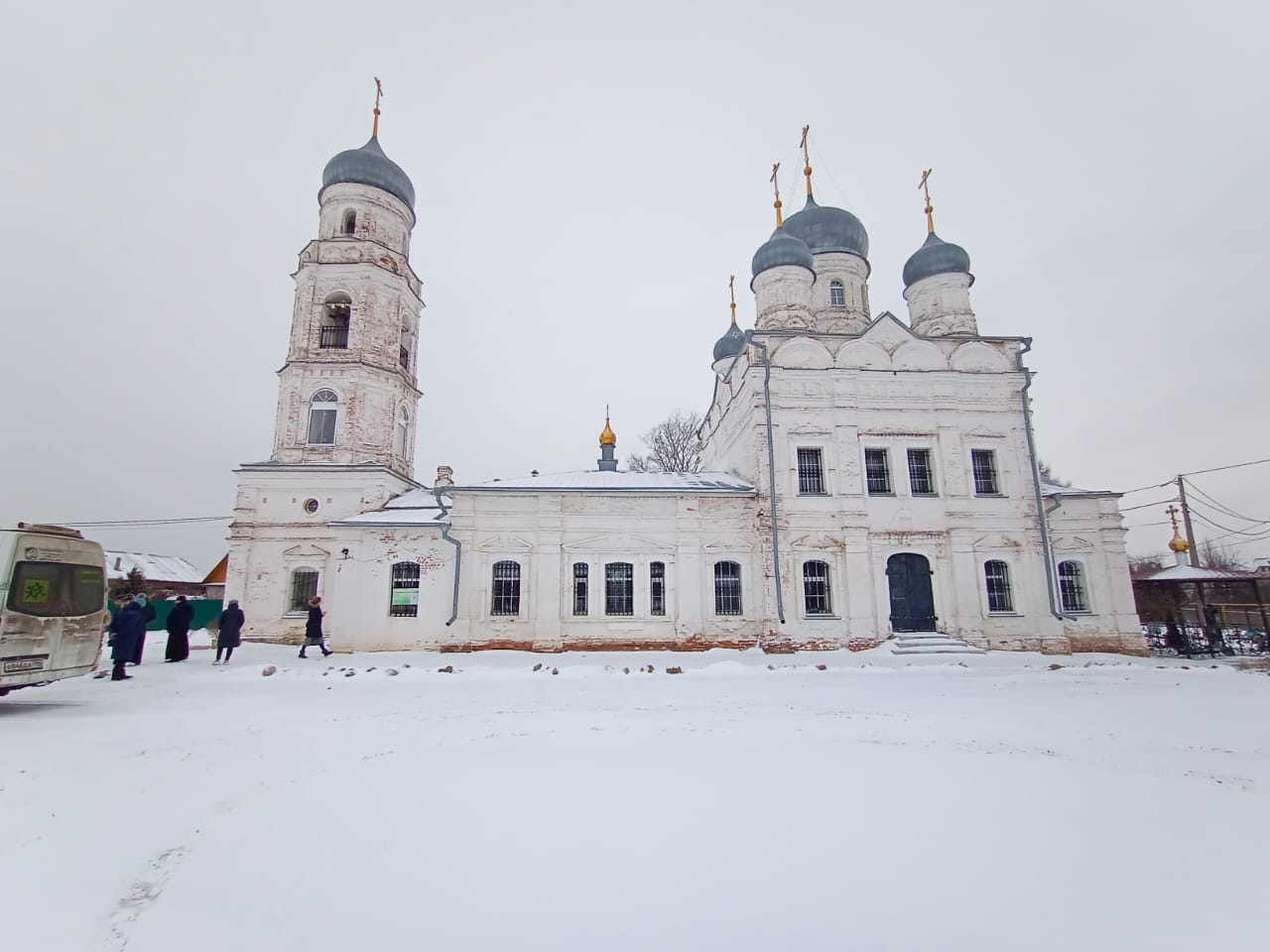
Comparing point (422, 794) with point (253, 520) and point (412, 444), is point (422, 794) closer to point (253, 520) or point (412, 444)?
point (253, 520)

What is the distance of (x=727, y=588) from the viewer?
17984 mm

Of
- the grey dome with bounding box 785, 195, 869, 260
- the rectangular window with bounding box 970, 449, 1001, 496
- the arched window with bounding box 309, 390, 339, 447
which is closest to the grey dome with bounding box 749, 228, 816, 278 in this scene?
the grey dome with bounding box 785, 195, 869, 260

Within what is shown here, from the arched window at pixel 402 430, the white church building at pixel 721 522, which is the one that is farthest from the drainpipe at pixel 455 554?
the arched window at pixel 402 430

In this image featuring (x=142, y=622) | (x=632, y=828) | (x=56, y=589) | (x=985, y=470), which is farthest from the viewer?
(x=985, y=470)

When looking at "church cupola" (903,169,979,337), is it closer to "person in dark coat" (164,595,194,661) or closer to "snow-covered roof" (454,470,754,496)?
"snow-covered roof" (454,470,754,496)

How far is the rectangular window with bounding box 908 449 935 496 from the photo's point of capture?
62.0 feet

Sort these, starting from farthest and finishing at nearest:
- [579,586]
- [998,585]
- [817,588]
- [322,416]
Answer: [322,416], [998,585], [817,588], [579,586]

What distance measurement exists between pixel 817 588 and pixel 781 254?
37.9 ft

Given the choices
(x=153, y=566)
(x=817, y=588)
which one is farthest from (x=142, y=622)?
(x=153, y=566)

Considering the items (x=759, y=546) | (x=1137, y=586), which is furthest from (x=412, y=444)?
(x=1137, y=586)

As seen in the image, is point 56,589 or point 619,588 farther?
point 619,588

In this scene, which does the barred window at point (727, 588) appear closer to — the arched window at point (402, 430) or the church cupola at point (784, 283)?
the church cupola at point (784, 283)

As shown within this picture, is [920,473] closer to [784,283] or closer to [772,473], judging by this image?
[772,473]

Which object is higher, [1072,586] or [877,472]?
[877,472]
